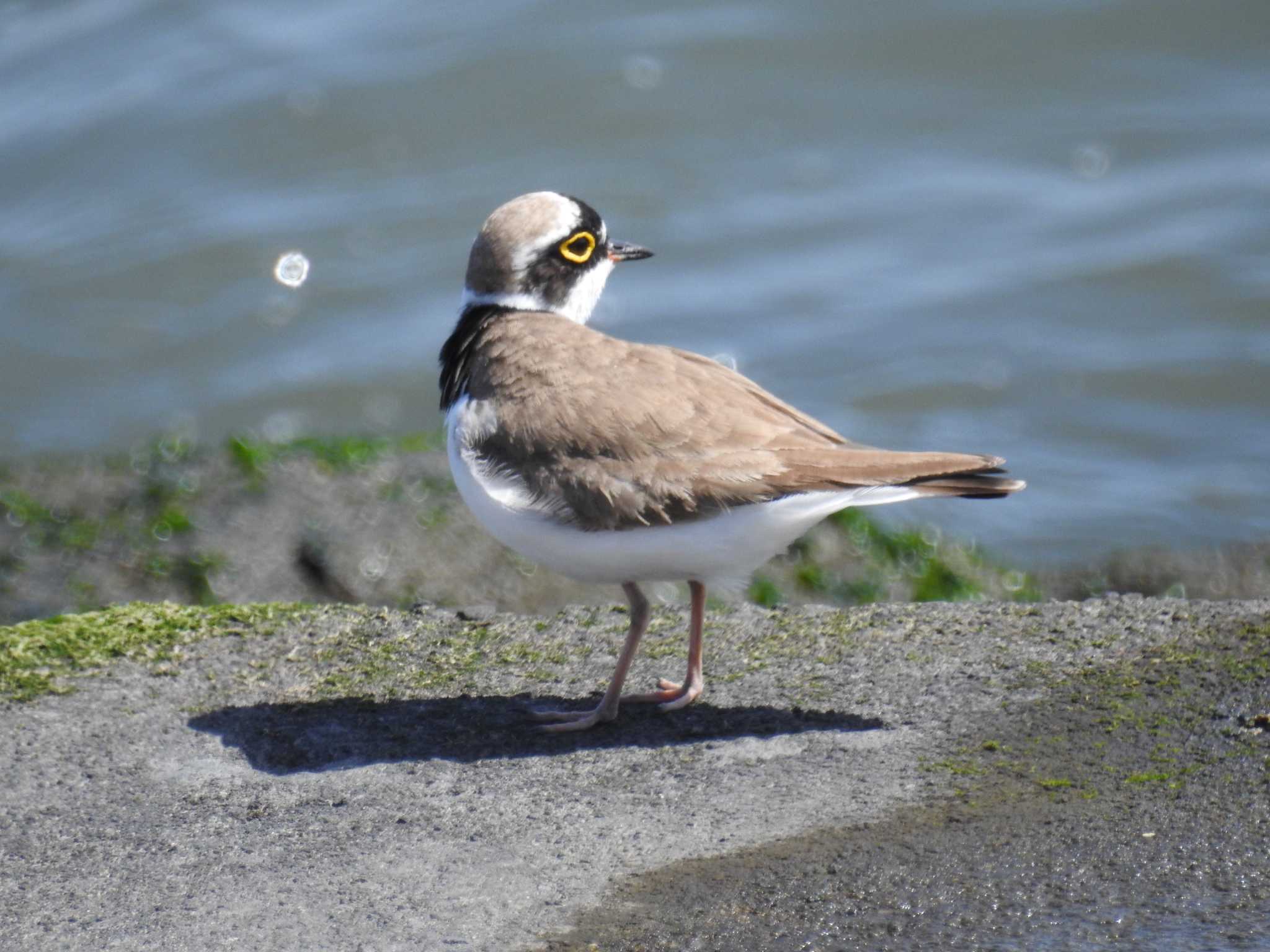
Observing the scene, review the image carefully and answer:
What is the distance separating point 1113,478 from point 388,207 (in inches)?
315

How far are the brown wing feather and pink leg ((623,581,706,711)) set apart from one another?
0.51 m

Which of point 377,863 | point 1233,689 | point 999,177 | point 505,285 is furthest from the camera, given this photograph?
point 999,177

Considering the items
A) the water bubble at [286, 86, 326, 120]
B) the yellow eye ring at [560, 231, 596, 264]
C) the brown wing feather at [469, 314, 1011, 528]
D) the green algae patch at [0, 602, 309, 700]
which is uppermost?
the water bubble at [286, 86, 326, 120]

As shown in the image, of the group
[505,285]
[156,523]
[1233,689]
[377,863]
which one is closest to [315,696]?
[377,863]

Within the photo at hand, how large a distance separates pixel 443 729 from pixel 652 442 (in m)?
1.20

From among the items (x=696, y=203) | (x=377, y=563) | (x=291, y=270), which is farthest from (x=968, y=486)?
(x=291, y=270)

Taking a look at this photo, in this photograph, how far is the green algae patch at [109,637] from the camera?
5488mm

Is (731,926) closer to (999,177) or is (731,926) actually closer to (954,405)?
(954,405)

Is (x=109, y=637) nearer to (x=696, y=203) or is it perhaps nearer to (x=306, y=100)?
(x=696, y=203)

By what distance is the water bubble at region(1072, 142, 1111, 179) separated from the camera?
15.4m

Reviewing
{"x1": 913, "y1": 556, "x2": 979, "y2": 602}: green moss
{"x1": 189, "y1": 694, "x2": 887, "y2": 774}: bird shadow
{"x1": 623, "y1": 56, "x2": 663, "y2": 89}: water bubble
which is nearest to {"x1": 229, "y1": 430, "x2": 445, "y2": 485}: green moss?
{"x1": 913, "y1": 556, "x2": 979, "y2": 602}: green moss

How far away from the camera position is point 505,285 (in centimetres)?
609

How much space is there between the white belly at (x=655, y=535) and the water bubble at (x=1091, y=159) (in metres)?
11.5

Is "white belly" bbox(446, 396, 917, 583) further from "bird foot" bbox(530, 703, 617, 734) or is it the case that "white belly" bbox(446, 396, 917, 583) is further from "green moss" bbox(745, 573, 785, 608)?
"green moss" bbox(745, 573, 785, 608)
